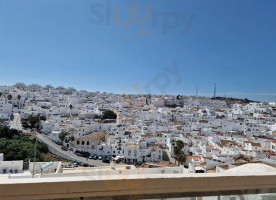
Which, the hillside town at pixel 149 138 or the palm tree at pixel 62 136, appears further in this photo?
the palm tree at pixel 62 136

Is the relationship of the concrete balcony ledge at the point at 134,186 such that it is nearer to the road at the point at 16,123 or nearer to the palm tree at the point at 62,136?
the palm tree at the point at 62,136

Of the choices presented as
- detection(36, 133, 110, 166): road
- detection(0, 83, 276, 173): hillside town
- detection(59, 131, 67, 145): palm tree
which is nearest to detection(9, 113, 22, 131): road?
detection(0, 83, 276, 173): hillside town

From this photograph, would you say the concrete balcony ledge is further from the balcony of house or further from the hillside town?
the hillside town

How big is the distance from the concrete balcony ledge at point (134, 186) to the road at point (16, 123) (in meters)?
26.5

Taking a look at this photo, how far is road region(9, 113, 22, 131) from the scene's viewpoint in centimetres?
2572

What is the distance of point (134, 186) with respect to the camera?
110 cm

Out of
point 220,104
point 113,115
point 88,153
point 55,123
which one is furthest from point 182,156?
point 220,104

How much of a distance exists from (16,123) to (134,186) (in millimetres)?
29803

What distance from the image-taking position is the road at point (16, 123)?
84.4 feet

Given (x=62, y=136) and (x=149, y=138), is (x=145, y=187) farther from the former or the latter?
(x=62, y=136)

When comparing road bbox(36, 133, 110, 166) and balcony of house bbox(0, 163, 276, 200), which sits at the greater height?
balcony of house bbox(0, 163, 276, 200)

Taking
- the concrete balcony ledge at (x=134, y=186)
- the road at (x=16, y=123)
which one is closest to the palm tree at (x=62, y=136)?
the road at (x=16, y=123)

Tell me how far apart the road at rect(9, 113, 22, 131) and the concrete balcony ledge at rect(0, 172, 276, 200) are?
26.5 meters

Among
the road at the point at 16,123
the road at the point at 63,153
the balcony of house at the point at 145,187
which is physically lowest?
the road at the point at 63,153
